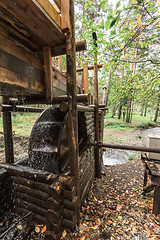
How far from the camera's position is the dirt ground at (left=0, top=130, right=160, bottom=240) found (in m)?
2.12

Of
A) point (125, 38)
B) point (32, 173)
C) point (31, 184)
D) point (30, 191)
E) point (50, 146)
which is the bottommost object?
point (30, 191)

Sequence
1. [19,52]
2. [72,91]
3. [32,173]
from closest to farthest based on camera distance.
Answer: [19,52] → [72,91] → [32,173]

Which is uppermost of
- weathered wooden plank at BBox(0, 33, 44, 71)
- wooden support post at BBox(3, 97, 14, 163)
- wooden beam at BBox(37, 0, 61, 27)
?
wooden beam at BBox(37, 0, 61, 27)

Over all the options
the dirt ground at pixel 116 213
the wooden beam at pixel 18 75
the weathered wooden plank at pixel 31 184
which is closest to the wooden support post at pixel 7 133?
the weathered wooden plank at pixel 31 184

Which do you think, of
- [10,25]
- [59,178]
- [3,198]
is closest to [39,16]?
[10,25]

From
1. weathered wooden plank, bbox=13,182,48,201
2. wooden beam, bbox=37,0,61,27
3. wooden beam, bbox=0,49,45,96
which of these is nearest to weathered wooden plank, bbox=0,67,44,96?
wooden beam, bbox=0,49,45,96

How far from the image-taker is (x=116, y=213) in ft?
8.63

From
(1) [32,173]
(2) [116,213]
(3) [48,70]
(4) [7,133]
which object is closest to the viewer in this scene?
(3) [48,70]

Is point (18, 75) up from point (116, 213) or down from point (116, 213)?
up

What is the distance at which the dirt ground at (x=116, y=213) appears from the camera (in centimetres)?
212

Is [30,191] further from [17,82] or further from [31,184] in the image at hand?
[17,82]

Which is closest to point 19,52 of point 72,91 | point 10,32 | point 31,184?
point 10,32

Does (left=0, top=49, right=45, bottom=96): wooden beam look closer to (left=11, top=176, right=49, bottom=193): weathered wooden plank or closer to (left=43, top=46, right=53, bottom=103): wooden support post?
(left=43, top=46, right=53, bottom=103): wooden support post

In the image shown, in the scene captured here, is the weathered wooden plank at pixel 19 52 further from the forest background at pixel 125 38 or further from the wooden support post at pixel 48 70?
the forest background at pixel 125 38
